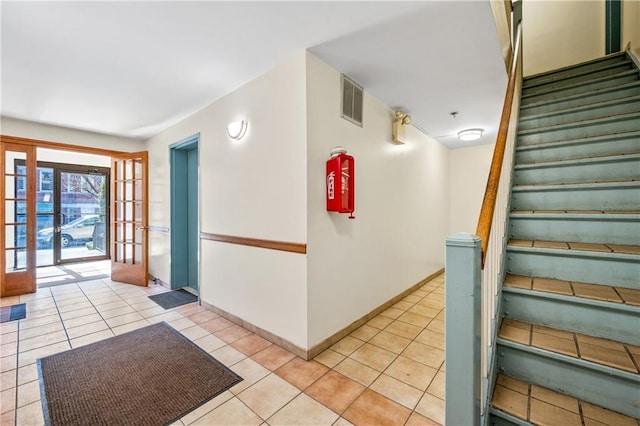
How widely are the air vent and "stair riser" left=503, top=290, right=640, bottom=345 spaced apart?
2063 millimetres

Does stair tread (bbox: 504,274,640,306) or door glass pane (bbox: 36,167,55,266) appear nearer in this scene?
stair tread (bbox: 504,274,640,306)

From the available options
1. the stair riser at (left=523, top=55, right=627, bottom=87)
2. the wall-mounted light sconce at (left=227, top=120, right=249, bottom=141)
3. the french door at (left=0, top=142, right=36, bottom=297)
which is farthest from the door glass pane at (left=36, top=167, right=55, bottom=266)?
the stair riser at (left=523, top=55, right=627, bottom=87)

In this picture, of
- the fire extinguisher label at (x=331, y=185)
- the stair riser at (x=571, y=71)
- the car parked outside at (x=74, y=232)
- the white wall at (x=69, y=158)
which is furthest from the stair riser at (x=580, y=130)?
the car parked outside at (x=74, y=232)

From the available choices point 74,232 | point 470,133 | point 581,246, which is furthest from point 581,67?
point 74,232

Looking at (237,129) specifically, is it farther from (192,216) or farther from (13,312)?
(13,312)

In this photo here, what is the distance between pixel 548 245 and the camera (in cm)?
199

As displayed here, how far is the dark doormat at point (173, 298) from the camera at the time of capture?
373cm

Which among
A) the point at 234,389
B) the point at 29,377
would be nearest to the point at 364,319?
the point at 234,389

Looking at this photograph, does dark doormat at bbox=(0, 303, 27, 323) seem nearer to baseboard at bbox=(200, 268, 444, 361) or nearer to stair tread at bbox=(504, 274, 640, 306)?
baseboard at bbox=(200, 268, 444, 361)

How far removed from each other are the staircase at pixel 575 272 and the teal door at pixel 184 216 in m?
4.08

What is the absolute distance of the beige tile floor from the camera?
1778 millimetres

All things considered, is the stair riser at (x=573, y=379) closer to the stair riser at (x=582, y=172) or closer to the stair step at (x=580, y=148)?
the stair riser at (x=582, y=172)

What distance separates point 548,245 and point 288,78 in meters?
2.53

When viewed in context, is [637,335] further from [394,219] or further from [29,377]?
[29,377]
